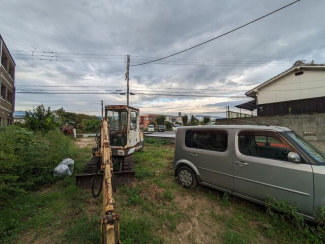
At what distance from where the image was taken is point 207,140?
3.82 m

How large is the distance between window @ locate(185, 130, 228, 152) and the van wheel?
692mm

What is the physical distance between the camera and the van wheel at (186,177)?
401 centimetres

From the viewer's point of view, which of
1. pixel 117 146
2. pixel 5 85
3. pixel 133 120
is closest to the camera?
pixel 117 146

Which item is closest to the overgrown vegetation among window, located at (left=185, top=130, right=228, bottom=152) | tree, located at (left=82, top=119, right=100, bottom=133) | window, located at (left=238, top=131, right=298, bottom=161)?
window, located at (left=238, top=131, right=298, bottom=161)

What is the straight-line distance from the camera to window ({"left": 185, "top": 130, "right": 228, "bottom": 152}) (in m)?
3.48

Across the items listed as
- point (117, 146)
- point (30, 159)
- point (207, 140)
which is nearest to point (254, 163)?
point (207, 140)

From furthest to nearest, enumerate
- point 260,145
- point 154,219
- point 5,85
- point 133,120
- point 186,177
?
point 5,85, point 133,120, point 186,177, point 260,145, point 154,219

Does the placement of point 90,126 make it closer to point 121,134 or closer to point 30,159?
point 30,159

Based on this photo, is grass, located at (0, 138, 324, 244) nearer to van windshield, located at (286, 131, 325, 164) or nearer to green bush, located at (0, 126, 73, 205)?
green bush, located at (0, 126, 73, 205)

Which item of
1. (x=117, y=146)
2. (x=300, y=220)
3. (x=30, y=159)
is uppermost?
(x=117, y=146)

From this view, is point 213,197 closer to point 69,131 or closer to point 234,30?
point 234,30

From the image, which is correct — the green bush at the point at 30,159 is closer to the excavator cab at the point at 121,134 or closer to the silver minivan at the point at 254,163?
the excavator cab at the point at 121,134

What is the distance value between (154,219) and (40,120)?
29.7 ft

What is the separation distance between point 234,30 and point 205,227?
648 centimetres
